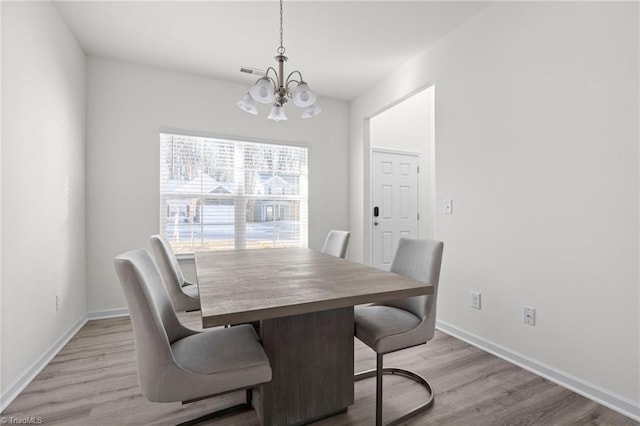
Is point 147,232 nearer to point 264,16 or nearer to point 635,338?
point 264,16

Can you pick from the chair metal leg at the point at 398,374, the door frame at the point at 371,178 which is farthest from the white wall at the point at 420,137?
the chair metal leg at the point at 398,374

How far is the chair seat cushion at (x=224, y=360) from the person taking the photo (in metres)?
1.13

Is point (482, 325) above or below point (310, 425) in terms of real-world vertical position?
above

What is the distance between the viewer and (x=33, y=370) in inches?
78.3

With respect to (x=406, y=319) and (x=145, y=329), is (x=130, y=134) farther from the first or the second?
(x=406, y=319)

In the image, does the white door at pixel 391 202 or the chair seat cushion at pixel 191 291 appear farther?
the white door at pixel 391 202

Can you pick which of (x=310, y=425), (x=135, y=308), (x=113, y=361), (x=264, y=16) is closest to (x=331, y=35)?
(x=264, y=16)

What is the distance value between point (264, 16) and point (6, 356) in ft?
9.39

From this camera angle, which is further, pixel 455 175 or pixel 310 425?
pixel 455 175

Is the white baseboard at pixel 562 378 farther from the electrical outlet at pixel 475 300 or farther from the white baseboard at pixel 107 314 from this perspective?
the white baseboard at pixel 107 314

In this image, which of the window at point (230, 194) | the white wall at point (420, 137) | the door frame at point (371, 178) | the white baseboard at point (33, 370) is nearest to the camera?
the white baseboard at point (33, 370)

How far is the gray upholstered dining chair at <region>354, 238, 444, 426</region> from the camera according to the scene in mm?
1504

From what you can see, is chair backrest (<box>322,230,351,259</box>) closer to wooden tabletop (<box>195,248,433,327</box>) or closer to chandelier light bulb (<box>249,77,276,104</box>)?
wooden tabletop (<box>195,248,433,327</box>)

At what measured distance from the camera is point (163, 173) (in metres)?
3.42
